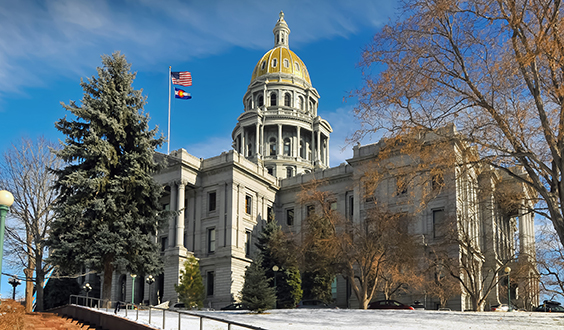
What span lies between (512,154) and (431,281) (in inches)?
1093

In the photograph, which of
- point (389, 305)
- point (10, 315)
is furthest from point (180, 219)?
point (10, 315)

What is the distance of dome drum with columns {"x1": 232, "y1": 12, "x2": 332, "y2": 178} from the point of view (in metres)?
89.7

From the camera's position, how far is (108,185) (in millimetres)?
32281

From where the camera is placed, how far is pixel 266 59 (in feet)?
330

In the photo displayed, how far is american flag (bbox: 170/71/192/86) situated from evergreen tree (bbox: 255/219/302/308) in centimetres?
1737

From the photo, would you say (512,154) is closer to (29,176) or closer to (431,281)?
(431,281)

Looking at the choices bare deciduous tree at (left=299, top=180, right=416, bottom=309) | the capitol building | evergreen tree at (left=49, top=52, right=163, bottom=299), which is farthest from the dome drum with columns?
evergreen tree at (left=49, top=52, right=163, bottom=299)

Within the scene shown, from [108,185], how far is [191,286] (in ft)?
86.5

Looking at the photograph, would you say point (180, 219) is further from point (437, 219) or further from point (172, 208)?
point (437, 219)

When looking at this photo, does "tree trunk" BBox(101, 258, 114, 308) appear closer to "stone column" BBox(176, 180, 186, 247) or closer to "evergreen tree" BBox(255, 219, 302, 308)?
"evergreen tree" BBox(255, 219, 302, 308)

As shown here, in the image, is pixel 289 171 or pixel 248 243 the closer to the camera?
pixel 248 243

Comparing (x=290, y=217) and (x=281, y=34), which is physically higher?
(x=281, y=34)

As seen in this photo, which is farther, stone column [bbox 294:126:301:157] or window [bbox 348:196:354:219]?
stone column [bbox 294:126:301:157]

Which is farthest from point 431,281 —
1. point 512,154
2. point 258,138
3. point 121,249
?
point 258,138
